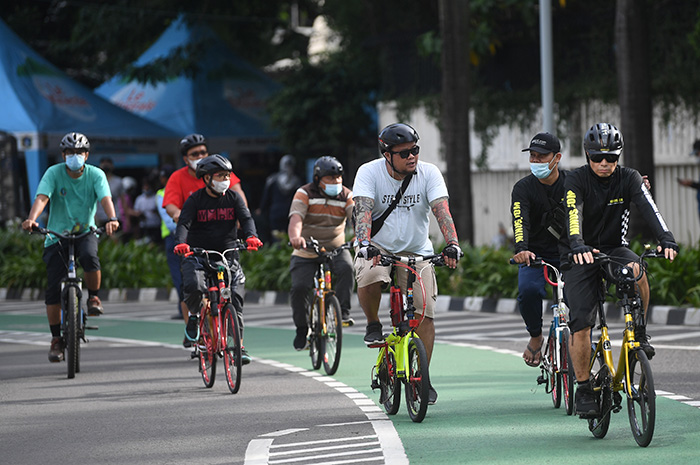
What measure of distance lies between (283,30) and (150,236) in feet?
44.4

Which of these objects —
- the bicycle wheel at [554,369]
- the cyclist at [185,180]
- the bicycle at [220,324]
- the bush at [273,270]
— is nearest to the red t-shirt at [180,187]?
the cyclist at [185,180]

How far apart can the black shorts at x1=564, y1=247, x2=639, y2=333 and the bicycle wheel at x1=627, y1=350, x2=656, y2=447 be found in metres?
0.51

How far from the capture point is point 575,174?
7738 mm

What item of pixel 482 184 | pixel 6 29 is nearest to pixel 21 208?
pixel 6 29

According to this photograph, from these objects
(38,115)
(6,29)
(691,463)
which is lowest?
(691,463)

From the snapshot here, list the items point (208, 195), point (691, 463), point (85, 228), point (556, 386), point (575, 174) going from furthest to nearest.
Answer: point (85, 228)
point (208, 195)
point (556, 386)
point (575, 174)
point (691, 463)

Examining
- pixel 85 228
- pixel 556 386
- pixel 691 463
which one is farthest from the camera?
pixel 85 228

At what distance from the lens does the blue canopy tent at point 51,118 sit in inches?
1029

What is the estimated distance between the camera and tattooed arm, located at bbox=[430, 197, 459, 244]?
8.63 m

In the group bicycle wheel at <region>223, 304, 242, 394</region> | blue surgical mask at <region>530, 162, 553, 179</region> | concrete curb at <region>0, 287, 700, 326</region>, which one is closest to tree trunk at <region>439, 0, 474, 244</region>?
concrete curb at <region>0, 287, 700, 326</region>

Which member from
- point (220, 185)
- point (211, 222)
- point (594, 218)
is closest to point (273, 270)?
point (211, 222)

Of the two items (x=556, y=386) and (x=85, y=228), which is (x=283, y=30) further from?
(x=556, y=386)

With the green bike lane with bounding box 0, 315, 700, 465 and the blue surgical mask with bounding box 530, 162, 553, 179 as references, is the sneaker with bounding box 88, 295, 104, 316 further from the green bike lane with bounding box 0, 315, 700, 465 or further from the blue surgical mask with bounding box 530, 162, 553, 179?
the blue surgical mask with bounding box 530, 162, 553, 179

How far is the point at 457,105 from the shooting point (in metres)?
20.4
